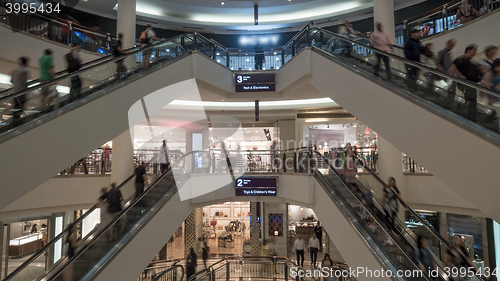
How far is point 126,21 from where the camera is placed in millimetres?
9438

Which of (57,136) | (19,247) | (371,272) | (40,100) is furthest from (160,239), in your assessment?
(19,247)

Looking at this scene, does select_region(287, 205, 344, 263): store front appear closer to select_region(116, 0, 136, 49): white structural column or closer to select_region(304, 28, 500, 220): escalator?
select_region(304, 28, 500, 220): escalator

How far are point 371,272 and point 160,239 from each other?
15.9 feet

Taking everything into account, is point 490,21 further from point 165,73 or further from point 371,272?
point 165,73

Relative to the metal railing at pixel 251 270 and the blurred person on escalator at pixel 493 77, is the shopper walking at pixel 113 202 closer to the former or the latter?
the metal railing at pixel 251 270

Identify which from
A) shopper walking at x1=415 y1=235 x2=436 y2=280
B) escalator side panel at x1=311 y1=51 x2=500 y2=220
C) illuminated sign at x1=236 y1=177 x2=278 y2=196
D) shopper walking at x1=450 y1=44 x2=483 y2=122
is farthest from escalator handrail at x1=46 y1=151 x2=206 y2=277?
shopper walking at x1=450 y1=44 x2=483 y2=122

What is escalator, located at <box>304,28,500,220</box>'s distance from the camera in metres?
3.86

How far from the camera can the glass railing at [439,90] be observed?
3873 millimetres

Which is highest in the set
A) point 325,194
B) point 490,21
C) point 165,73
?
point 490,21

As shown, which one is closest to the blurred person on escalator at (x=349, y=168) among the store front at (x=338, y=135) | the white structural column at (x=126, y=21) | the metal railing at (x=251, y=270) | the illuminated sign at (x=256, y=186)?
the illuminated sign at (x=256, y=186)

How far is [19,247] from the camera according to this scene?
1198 cm

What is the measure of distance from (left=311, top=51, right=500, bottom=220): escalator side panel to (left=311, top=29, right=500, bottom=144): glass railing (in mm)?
115

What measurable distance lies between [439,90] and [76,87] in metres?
6.39

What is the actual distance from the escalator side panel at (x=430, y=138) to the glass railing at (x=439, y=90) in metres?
0.12
